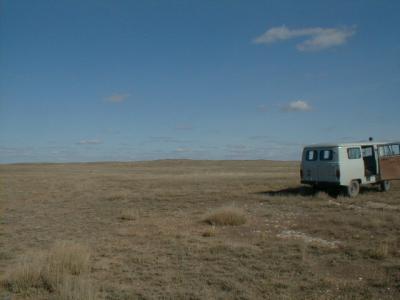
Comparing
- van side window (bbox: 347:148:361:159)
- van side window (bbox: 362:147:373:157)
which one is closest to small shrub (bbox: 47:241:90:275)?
van side window (bbox: 347:148:361:159)

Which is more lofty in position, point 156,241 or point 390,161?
point 390,161

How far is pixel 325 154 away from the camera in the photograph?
1795 cm

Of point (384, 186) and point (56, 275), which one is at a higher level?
point (384, 186)

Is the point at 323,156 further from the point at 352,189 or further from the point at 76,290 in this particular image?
the point at 76,290

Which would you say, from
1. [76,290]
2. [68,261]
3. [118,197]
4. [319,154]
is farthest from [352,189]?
[76,290]

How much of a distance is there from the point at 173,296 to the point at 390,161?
15.9 metres

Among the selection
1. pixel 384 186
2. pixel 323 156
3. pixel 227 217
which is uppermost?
pixel 323 156

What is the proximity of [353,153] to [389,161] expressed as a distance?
2.35 metres

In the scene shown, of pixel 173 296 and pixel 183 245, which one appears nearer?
pixel 173 296

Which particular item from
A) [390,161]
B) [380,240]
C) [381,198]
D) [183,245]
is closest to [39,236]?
[183,245]

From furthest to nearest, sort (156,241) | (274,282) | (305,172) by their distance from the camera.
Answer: (305,172) → (156,241) → (274,282)

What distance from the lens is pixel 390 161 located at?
19250 millimetres

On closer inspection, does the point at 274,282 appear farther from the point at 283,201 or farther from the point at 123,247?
the point at 283,201

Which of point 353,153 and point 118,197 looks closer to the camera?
point 353,153
